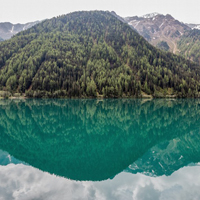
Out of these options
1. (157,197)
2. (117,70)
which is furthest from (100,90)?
(157,197)

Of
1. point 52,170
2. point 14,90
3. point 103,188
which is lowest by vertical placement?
point 14,90

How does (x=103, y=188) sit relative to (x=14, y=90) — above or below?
above

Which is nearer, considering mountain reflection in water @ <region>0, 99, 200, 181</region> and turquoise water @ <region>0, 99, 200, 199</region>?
turquoise water @ <region>0, 99, 200, 199</region>

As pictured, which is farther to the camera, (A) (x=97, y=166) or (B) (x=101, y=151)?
(B) (x=101, y=151)

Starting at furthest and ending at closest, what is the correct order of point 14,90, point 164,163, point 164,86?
point 164,86, point 14,90, point 164,163

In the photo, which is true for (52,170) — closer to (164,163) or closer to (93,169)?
(93,169)

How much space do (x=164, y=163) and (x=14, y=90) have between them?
162360 mm

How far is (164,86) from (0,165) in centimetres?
17640

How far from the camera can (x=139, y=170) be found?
16.1 m

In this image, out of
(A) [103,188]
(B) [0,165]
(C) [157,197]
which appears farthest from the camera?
(B) [0,165]

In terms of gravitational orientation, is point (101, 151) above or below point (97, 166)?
below

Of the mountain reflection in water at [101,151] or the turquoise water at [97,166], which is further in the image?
the mountain reflection in water at [101,151]

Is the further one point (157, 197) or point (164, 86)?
point (164, 86)

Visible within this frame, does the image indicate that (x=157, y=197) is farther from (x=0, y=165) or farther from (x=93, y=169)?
(x=0, y=165)
